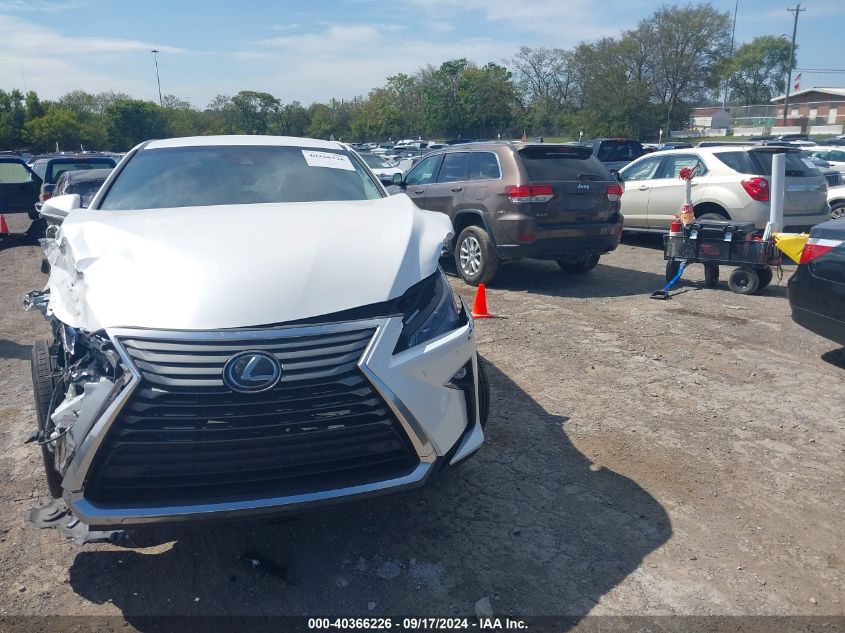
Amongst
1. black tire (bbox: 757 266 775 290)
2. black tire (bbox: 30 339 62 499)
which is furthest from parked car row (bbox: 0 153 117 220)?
black tire (bbox: 757 266 775 290)

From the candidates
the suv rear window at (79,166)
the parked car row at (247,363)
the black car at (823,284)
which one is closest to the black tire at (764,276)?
the black car at (823,284)

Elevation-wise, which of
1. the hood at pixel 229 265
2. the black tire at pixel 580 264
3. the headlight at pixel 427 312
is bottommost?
the black tire at pixel 580 264

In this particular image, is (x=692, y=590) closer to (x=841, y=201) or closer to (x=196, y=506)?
(x=196, y=506)

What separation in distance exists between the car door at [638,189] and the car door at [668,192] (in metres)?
0.11

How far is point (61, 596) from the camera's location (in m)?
2.75

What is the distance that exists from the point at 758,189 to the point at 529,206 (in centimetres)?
393

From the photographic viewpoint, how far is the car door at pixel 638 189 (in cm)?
1144

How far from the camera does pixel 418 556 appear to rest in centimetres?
300

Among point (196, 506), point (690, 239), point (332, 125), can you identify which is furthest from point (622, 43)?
point (196, 506)

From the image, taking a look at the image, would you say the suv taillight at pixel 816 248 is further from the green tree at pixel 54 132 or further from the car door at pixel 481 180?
the green tree at pixel 54 132

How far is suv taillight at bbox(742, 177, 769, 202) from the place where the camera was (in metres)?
9.56

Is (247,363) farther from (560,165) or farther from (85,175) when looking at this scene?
(85,175)

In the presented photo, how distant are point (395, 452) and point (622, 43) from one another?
56.0 meters

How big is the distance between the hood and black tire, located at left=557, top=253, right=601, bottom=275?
20.4 ft
